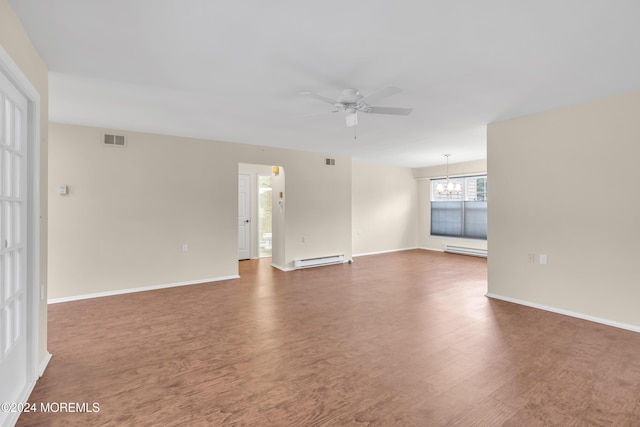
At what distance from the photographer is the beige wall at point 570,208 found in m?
3.21

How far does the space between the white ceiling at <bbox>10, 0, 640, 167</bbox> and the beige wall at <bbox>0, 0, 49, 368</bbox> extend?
83 millimetres

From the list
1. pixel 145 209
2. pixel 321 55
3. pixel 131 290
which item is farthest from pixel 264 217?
pixel 321 55

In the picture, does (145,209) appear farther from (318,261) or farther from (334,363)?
(334,363)

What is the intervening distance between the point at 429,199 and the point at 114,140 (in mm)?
7685

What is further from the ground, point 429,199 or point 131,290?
point 429,199

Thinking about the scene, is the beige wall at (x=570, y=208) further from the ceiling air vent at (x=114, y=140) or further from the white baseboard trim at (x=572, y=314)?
the ceiling air vent at (x=114, y=140)

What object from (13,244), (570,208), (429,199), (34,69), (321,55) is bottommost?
(13,244)

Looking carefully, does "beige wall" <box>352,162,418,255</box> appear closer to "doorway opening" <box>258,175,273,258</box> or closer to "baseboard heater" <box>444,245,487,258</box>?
"baseboard heater" <box>444,245,487,258</box>

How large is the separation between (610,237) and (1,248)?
205 inches

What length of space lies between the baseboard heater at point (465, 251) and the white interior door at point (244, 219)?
17.6 ft

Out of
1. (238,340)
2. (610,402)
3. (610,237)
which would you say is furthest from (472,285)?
(238,340)

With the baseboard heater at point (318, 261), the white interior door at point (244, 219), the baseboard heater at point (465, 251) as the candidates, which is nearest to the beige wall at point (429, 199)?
the baseboard heater at point (465, 251)

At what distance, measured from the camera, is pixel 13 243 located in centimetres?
198

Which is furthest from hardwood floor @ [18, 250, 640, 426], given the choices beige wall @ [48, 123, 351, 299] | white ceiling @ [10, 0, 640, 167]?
white ceiling @ [10, 0, 640, 167]
